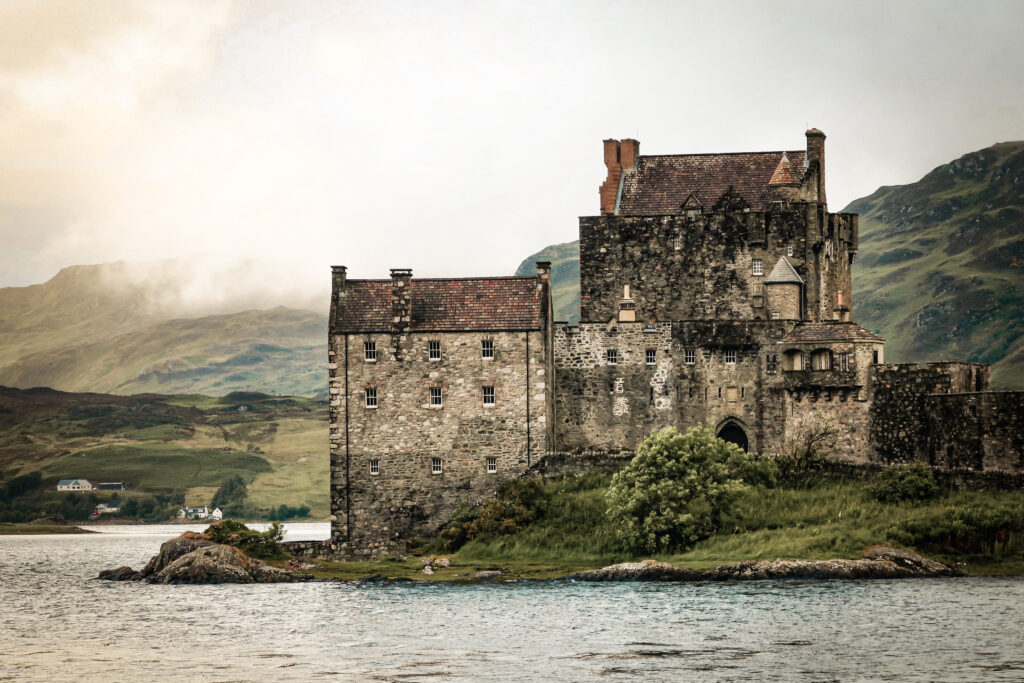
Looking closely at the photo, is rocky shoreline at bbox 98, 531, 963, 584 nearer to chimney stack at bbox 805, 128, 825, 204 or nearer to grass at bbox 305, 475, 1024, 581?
grass at bbox 305, 475, 1024, 581

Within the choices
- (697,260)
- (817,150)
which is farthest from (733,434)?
(817,150)

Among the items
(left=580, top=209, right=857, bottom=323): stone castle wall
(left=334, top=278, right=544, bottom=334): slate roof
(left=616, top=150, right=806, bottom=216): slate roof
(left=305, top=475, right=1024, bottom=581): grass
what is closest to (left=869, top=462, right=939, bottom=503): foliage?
(left=305, top=475, right=1024, bottom=581): grass

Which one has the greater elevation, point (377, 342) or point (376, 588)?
point (377, 342)

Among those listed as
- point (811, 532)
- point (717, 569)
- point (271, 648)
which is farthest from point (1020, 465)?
point (271, 648)

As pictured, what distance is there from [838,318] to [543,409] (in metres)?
21.7

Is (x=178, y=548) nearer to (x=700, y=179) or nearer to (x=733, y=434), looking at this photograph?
(x=733, y=434)

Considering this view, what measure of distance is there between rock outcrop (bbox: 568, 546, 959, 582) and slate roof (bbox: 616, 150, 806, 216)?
26482 millimetres

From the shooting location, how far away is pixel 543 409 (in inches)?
3164

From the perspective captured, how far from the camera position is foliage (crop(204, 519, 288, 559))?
80438mm

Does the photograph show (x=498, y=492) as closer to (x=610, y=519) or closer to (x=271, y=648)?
(x=610, y=519)

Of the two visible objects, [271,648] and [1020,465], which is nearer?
[271,648]

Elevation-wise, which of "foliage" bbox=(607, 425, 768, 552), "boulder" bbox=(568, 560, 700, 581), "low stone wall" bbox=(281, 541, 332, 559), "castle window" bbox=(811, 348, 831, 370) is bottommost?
"boulder" bbox=(568, 560, 700, 581)

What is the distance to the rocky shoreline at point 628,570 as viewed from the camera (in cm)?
6912

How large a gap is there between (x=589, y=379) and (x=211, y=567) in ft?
81.5
